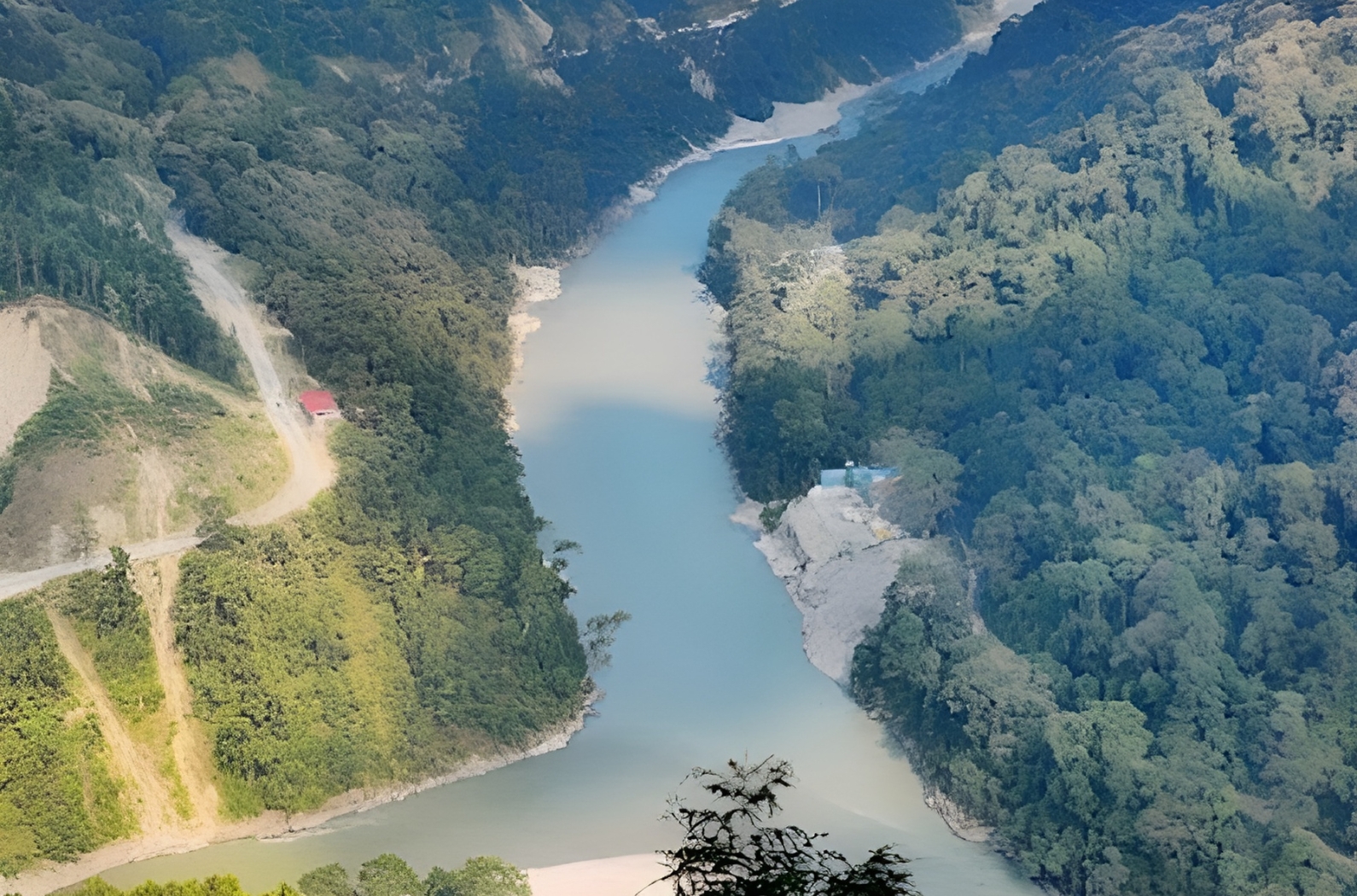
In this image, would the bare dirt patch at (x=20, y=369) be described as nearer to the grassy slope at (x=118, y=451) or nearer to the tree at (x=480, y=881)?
the grassy slope at (x=118, y=451)

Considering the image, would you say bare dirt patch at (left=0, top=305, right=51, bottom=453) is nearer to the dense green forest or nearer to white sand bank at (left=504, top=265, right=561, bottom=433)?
white sand bank at (left=504, top=265, right=561, bottom=433)

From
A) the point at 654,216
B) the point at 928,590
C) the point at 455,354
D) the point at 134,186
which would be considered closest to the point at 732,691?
the point at 928,590

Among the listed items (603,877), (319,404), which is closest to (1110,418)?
(319,404)

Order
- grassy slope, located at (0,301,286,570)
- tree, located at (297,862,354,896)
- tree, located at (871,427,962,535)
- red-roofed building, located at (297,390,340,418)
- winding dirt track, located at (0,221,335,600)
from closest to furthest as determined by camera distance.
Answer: tree, located at (297,862,354,896) → winding dirt track, located at (0,221,335,600) → grassy slope, located at (0,301,286,570) → tree, located at (871,427,962,535) → red-roofed building, located at (297,390,340,418)

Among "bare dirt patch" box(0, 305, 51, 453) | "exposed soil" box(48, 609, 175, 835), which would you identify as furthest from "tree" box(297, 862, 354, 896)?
"bare dirt patch" box(0, 305, 51, 453)

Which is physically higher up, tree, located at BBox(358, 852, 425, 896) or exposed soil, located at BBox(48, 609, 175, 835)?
exposed soil, located at BBox(48, 609, 175, 835)
